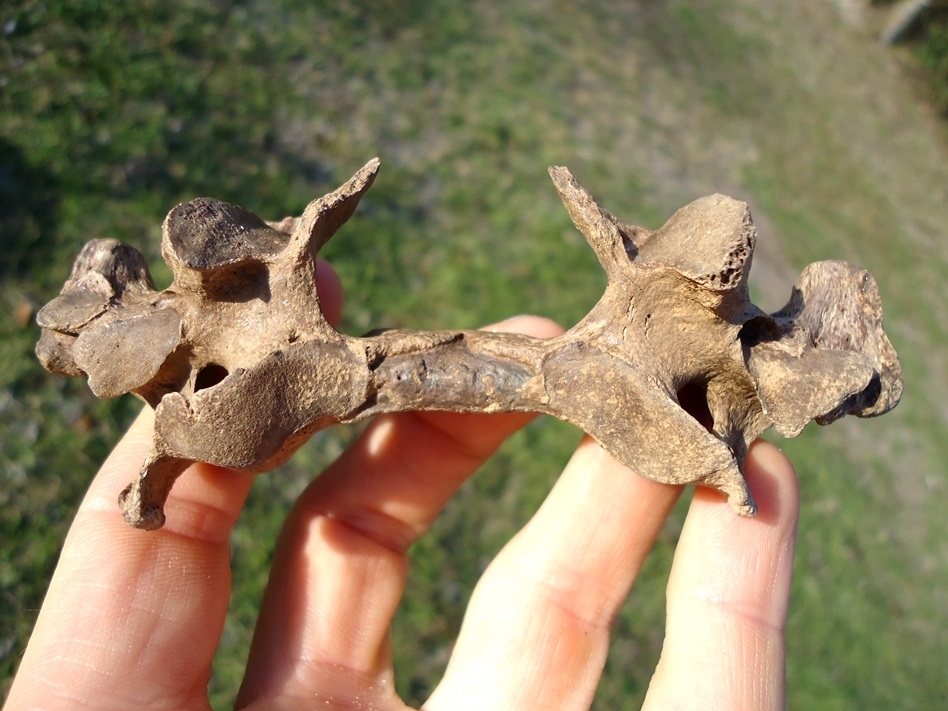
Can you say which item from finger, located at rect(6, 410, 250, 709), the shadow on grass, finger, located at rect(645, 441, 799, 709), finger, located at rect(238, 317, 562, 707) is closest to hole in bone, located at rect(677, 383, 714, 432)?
finger, located at rect(645, 441, 799, 709)

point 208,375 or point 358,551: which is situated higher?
point 208,375

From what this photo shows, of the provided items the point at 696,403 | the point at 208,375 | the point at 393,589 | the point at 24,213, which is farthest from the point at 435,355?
the point at 24,213

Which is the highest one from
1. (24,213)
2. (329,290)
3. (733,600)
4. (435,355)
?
(435,355)

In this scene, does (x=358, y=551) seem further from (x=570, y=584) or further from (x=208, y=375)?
(x=208, y=375)

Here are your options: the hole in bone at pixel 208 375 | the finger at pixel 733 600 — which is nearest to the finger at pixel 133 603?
the hole in bone at pixel 208 375

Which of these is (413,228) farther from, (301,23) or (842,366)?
(842,366)

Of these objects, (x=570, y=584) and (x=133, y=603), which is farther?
(x=570, y=584)

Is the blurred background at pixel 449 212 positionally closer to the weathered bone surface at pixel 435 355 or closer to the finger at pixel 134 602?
the finger at pixel 134 602
